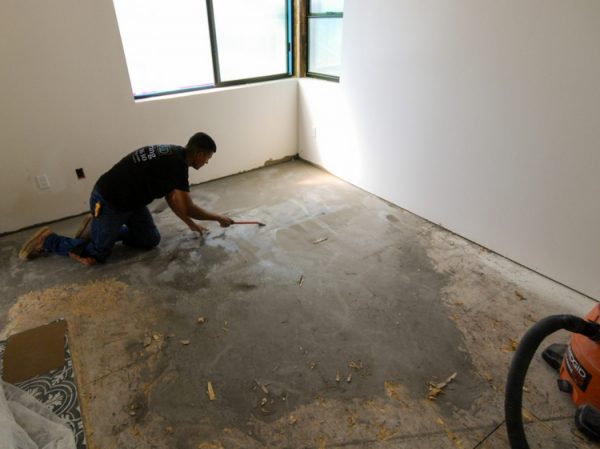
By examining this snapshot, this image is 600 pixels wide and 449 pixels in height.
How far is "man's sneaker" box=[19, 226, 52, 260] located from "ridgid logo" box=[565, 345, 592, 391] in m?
3.20

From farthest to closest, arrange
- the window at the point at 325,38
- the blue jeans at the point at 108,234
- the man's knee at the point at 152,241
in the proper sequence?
1. the window at the point at 325,38
2. the man's knee at the point at 152,241
3. the blue jeans at the point at 108,234

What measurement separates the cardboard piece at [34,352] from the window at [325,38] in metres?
3.10

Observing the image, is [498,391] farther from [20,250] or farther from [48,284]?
[20,250]

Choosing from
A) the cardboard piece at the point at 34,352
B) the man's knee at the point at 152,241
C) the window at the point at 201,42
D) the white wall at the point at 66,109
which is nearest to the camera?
the cardboard piece at the point at 34,352

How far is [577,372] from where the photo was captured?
157 cm

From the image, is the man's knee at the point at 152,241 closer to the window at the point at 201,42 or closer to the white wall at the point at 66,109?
the white wall at the point at 66,109

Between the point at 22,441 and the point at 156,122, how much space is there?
8.65 feet

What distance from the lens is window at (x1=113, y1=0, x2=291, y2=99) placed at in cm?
306

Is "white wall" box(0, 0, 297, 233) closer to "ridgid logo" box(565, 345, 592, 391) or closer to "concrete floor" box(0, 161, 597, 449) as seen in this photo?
"concrete floor" box(0, 161, 597, 449)

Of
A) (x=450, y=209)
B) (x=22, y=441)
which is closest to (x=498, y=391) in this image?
(x=450, y=209)

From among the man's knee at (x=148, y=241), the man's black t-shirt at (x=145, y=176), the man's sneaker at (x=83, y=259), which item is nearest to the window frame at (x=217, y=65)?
the man's black t-shirt at (x=145, y=176)

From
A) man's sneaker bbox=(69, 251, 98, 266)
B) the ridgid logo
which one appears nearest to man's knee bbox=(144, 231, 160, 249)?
man's sneaker bbox=(69, 251, 98, 266)

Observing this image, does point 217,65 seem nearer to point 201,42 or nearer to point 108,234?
point 201,42

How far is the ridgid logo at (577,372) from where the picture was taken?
153 cm
